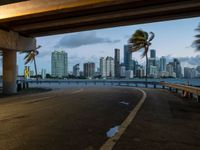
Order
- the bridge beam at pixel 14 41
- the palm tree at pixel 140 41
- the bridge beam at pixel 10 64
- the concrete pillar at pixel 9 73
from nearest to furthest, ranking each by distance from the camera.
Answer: the bridge beam at pixel 14 41
the bridge beam at pixel 10 64
the concrete pillar at pixel 9 73
the palm tree at pixel 140 41

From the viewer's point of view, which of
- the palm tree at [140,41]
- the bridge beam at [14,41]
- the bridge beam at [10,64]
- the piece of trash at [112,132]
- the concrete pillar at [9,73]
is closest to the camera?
the piece of trash at [112,132]

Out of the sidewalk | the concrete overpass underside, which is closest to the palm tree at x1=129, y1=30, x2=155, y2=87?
the concrete overpass underside

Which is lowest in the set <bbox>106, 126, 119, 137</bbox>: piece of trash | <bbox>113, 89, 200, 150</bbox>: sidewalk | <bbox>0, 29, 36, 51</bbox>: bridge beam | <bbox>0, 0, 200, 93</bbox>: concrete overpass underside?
<bbox>113, 89, 200, 150</bbox>: sidewalk

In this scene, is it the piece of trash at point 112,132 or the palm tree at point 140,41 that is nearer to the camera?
the piece of trash at point 112,132

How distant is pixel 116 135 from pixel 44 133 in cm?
186

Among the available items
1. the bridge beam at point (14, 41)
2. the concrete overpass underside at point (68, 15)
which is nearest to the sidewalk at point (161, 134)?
the concrete overpass underside at point (68, 15)

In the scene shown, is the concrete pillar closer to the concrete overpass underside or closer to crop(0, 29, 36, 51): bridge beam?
the concrete overpass underside

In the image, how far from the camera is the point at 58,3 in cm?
1952

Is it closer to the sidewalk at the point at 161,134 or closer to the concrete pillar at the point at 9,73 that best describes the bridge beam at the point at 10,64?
the concrete pillar at the point at 9,73

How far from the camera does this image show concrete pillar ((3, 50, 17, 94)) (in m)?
27.1

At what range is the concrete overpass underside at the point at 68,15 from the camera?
19672 mm

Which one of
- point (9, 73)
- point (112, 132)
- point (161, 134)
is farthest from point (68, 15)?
point (161, 134)

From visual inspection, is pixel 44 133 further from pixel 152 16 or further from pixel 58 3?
pixel 152 16

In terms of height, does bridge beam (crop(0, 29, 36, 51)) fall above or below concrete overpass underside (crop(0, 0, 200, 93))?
below
